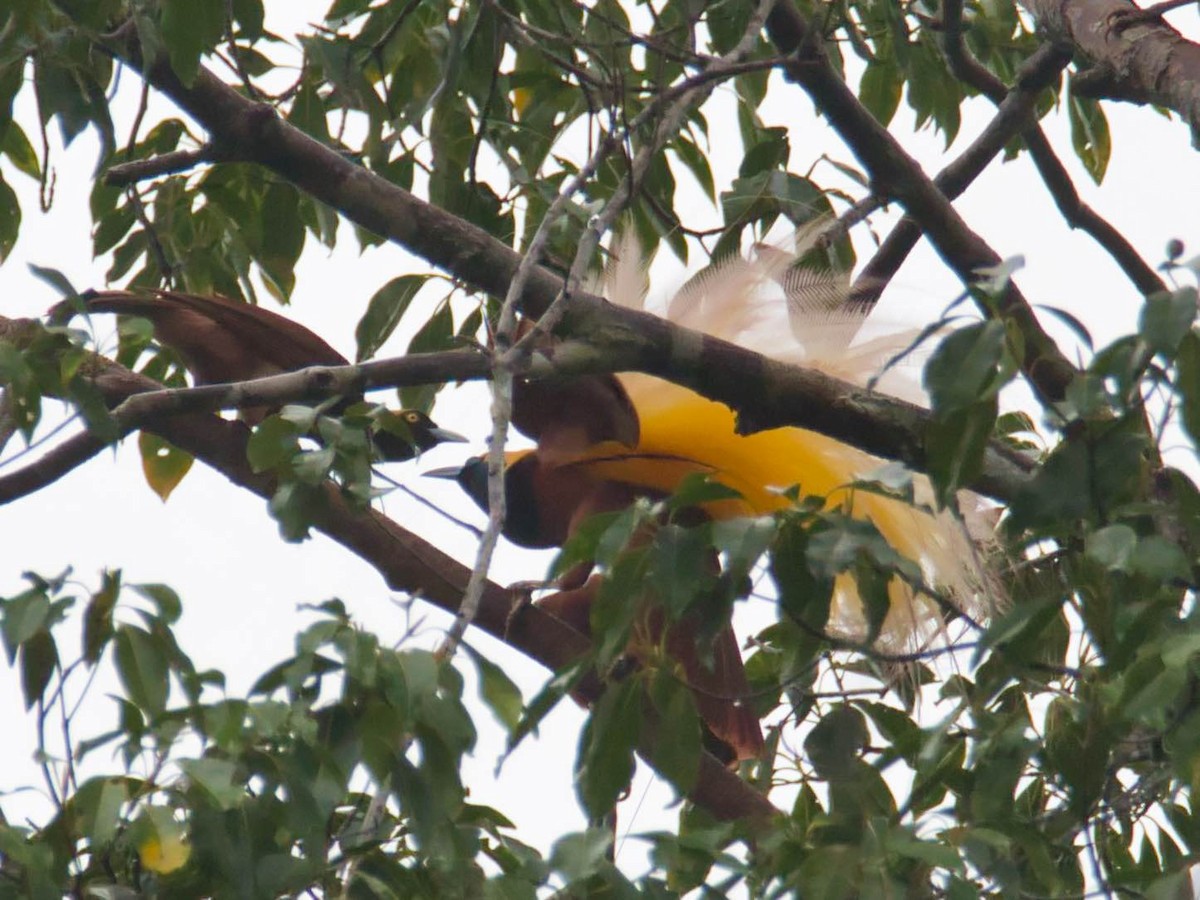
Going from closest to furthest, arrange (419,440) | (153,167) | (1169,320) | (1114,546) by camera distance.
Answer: (1169,320) < (1114,546) < (153,167) < (419,440)

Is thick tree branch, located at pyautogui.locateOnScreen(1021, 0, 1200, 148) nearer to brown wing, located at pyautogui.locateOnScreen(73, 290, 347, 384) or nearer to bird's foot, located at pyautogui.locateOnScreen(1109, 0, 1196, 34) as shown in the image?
bird's foot, located at pyautogui.locateOnScreen(1109, 0, 1196, 34)

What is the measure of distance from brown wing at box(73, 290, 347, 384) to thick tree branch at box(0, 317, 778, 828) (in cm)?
61

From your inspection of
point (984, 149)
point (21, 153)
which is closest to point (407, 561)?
point (21, 153)

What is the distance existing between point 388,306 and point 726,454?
1.99ft

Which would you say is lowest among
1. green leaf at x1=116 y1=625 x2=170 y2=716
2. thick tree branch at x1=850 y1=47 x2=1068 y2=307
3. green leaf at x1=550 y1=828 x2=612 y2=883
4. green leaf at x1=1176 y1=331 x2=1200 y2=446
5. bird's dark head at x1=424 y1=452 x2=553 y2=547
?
green leaf at x1=550 y1=828 x2=612 y2=883

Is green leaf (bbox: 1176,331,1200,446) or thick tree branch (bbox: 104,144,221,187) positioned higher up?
thick tree branch (bbox: 104,144,221,187)

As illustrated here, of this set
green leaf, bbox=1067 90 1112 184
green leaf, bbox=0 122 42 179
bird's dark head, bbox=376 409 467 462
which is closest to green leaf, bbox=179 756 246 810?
green leaf, bbox=0 122 42 179

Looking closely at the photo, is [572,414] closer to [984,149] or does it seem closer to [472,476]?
[472,476]

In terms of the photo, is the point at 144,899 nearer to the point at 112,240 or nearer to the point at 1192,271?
the point at 1192,271

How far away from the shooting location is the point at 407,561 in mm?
2244

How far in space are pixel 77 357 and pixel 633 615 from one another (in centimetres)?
67

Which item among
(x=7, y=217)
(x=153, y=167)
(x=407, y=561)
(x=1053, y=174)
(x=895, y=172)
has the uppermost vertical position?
(x=7, y=217)

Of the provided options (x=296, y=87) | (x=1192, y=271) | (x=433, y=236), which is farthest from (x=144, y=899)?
(x=296, y=87)

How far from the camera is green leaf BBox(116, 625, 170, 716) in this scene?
1539 millimetres
